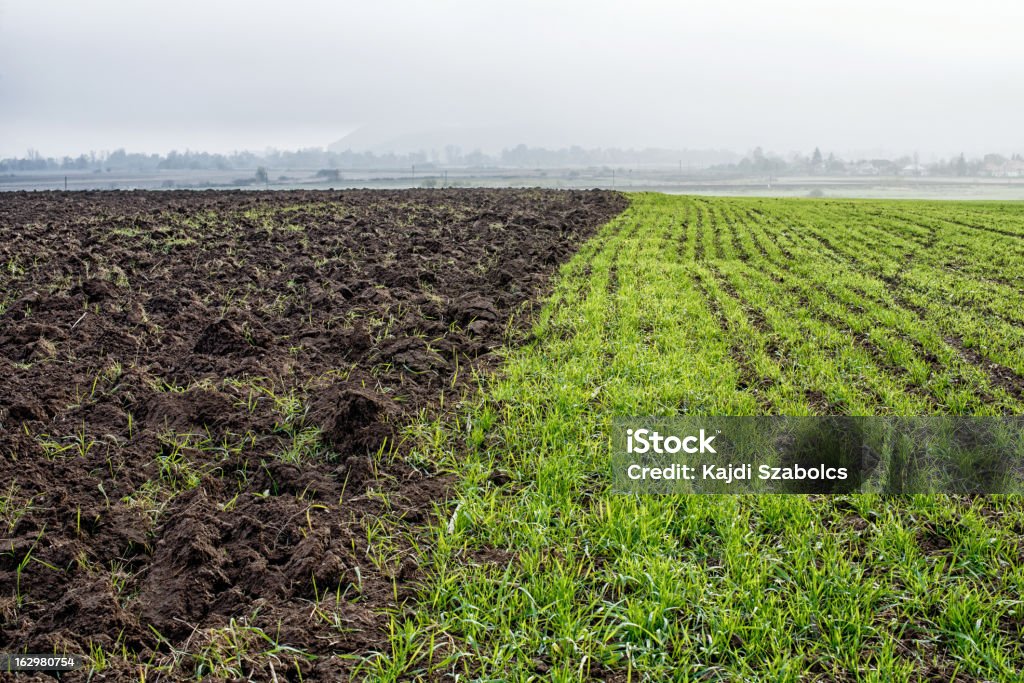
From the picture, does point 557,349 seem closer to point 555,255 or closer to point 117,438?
point 117,438

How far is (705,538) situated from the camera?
139 inches

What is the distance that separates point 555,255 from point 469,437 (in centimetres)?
775

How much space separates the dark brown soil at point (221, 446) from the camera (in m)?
2.94

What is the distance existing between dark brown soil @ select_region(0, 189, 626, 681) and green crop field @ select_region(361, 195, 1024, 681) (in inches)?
14.2

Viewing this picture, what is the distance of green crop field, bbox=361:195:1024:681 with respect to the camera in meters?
2.74

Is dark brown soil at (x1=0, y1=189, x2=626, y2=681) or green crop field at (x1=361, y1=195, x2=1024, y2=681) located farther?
dark brown soil at (x1=0, y1=189, x2=626, y2=681)

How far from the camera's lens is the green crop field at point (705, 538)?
274 centimetres

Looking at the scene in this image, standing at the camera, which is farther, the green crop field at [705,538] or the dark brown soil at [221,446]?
the dark brown soil at [221,446]

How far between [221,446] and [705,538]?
307 centimetres

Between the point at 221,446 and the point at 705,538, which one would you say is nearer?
the point at 705,538

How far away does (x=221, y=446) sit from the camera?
14.8 feet

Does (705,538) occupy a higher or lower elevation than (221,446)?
lower

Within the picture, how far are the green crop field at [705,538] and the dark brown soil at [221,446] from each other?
1.18ft

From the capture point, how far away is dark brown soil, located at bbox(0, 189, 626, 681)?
9.64 ft
